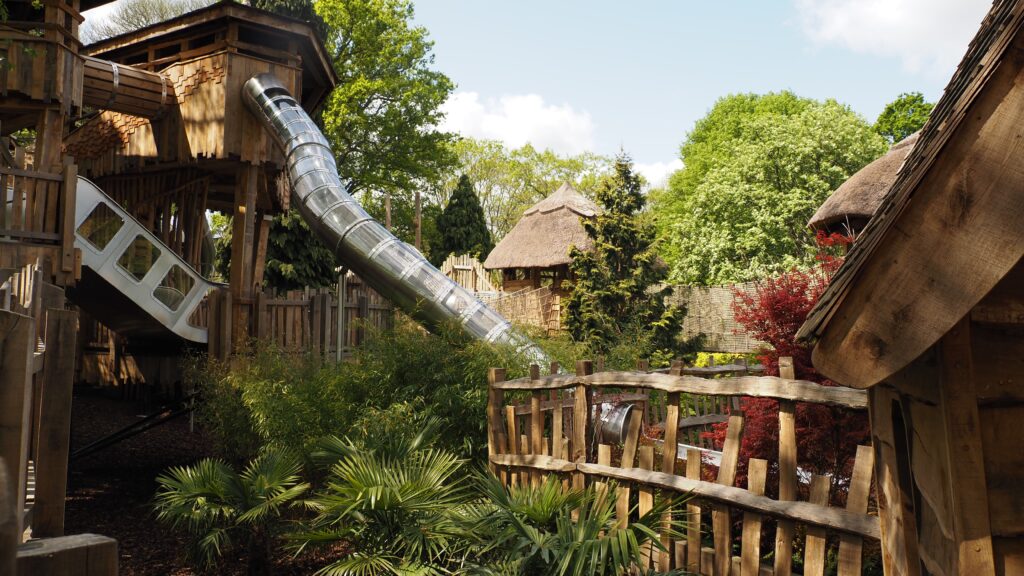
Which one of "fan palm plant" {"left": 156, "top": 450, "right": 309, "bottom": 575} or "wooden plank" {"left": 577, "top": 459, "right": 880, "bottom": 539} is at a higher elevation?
"wooden plank" {"left": 577, "top": 459, "right": 880, "bottom": 539}

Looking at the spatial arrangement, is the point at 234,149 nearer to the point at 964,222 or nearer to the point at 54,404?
the point at 54,404

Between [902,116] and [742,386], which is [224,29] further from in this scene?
[902,116]

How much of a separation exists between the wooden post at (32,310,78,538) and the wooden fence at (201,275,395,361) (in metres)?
8.07

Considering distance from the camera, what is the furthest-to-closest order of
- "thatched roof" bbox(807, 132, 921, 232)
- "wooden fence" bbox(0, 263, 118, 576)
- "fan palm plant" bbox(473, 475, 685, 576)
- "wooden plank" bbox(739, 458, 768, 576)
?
1. "thatched roof" bbox(807, 132, 921, 232)
2. "fan palm plant" bbox(473, 475, 685, 576)
3. "wooden plank" bbox(739, 458, 768, 576)
4. "wooden fence" bbox(0, 263, 118, 576)

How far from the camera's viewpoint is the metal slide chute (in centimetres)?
1129

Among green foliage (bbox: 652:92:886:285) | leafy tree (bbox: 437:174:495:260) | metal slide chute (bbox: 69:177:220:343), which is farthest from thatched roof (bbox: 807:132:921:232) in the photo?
leafy tree (bbox: 437:174:495:260)

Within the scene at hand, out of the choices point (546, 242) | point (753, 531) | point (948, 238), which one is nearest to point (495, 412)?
point (753, 531)

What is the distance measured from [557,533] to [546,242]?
27758 mm

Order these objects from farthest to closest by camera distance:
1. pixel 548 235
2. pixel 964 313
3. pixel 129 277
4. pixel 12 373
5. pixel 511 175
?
1. pixel 511 175
2. pixel 548 235
3. pixel 129 277
4. pixel 12 373
5. pixel 964 313

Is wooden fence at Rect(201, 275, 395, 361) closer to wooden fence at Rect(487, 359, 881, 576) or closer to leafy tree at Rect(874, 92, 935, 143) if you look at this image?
wooden fence at Rect(487, 359, 881, 576)

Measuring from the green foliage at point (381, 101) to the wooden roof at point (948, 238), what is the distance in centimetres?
2947

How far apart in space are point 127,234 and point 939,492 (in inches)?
458

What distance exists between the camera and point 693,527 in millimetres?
4922

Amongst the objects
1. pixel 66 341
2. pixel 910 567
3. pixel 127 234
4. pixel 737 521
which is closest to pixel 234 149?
pixel 127 234
